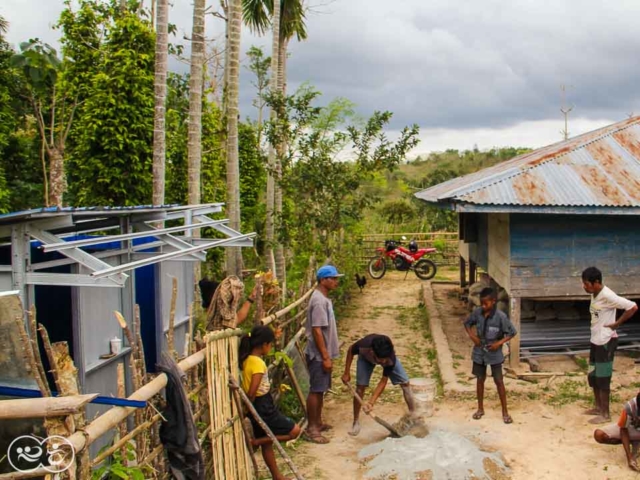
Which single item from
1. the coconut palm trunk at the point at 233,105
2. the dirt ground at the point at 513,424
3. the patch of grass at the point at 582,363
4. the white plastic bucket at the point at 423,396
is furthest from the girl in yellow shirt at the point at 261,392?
the coconut palm trunk at the point at 233,105

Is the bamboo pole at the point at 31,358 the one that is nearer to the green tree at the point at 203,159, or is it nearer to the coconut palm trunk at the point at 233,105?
the coconut palm trunk at the point at 233,105

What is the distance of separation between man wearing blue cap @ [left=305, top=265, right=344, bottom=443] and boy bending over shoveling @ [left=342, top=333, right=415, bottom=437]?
216 mm

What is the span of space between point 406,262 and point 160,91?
Result: 1204 centimetres

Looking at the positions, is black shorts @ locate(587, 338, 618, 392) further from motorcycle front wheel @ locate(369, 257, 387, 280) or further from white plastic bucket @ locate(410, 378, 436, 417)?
motorcycle front wheel @ locate(369, 257, 387, 280)

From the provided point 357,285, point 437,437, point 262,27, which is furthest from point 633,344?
point 262,27

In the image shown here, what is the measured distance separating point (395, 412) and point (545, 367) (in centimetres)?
293

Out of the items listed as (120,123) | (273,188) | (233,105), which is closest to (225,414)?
(233,105)

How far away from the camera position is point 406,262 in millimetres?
20031

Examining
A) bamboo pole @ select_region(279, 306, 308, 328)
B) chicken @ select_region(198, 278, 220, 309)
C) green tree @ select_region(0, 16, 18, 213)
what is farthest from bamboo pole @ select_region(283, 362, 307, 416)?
green tree @ select_region(0, 16, 18, 213)

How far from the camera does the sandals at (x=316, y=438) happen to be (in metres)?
6.56

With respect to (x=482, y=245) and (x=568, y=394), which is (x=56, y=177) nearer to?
(x=482, y=245)

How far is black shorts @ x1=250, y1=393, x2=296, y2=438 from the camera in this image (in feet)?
17.6

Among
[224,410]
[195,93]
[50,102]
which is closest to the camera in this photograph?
[224,410]

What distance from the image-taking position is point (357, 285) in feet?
59.2
